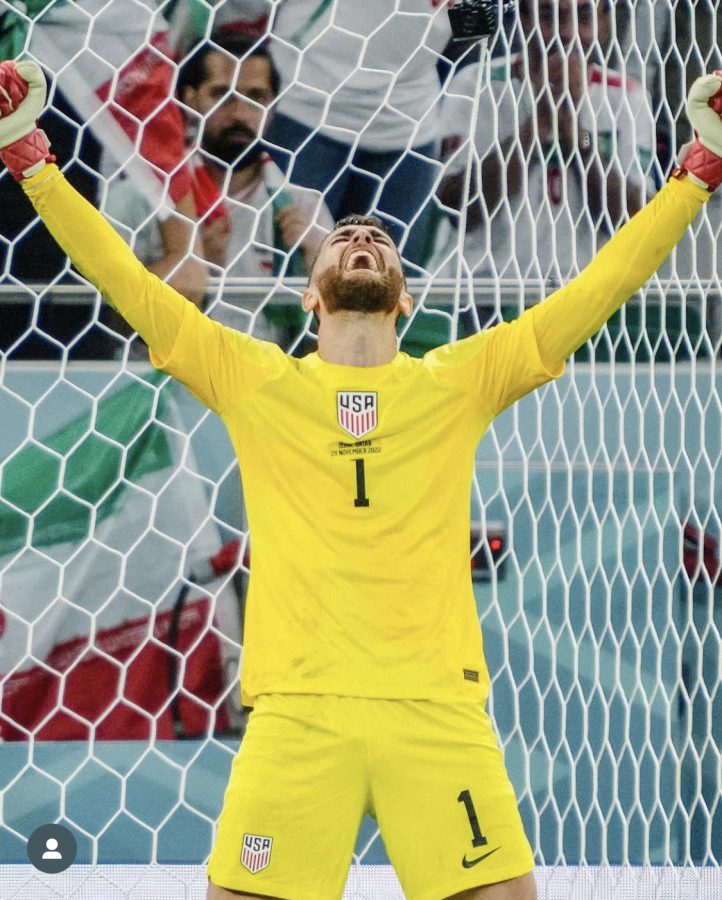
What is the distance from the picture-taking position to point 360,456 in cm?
135

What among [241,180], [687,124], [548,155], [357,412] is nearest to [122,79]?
[241,180]

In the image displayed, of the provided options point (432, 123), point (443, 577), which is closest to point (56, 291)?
point (432, 123)

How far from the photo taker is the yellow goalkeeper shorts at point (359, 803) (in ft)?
4.04

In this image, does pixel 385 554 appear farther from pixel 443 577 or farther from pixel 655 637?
pixel 655 637

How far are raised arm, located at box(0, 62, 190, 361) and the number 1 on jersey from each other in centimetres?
29

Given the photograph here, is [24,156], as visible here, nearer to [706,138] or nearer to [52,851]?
[706,138]

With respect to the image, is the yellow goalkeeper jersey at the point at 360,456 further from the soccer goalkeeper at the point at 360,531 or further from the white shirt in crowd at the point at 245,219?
the white shirt in crowd at the point at 245,219

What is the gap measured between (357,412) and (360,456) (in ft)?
0.18

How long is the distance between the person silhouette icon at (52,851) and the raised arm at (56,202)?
103 centimetres

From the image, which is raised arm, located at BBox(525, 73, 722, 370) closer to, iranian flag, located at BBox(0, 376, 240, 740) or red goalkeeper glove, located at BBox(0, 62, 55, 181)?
red goalkeeper glove, located at BBox(0, 62, 55, 181)

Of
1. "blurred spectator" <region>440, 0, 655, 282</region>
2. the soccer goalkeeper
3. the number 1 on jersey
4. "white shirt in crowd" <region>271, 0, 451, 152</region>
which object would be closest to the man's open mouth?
the soccer goalkeeper

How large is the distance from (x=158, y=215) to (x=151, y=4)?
1.64 ft

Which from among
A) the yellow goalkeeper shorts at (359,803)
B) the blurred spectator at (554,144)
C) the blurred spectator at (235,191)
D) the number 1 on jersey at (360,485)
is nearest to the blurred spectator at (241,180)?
the blurred spectator at (235,191)

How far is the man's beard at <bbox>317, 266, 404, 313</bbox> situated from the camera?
138 cm
